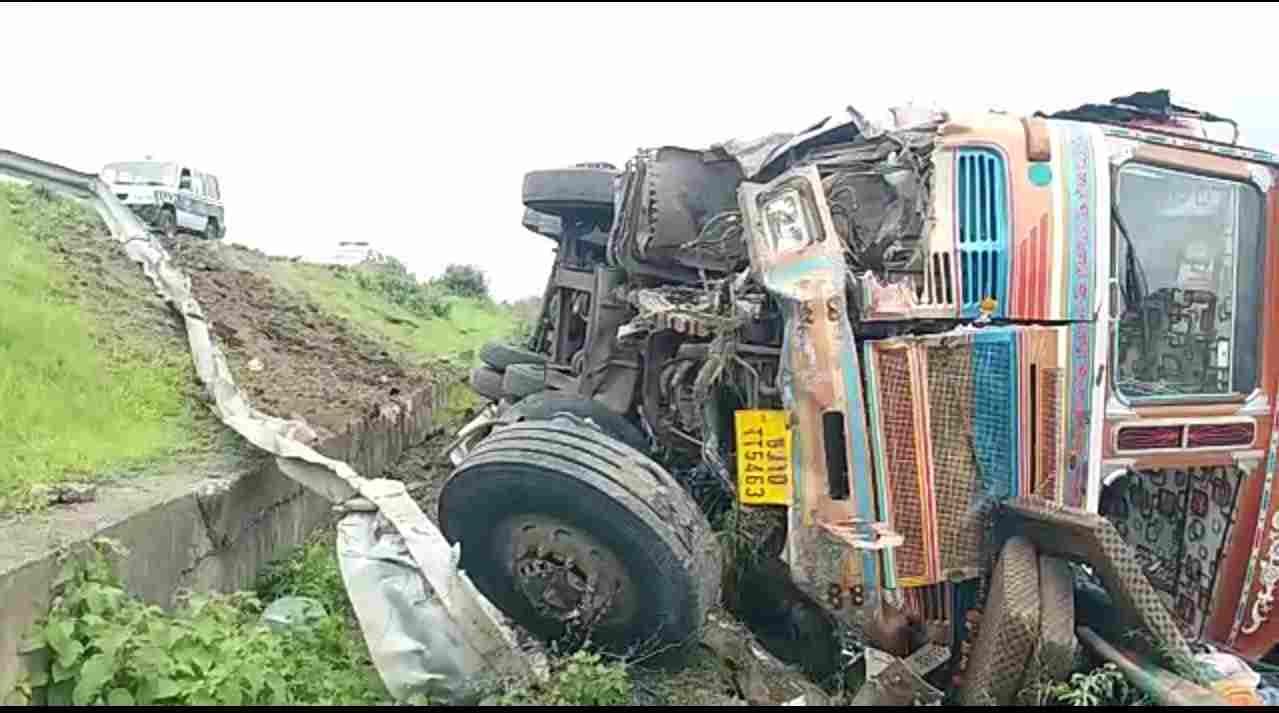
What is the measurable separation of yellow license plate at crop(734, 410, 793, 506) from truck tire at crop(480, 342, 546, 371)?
118 inches

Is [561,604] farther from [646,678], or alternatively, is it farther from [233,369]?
[233,369]

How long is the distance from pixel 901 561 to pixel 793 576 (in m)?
0.34

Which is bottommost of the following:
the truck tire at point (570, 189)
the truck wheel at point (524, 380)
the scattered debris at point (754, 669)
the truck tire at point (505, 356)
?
the scattered debris at point (754, 669)

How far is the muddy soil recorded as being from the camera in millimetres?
7078

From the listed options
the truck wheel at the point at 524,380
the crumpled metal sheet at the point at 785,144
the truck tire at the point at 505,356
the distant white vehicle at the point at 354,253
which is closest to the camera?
the crumpled metal sheet at the point at 785,144

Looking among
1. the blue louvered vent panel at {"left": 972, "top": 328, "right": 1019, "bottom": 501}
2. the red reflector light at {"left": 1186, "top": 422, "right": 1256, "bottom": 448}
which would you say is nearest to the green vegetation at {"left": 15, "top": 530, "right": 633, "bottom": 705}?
the blue louvered vent panel at {"left": 972, "top": 328, "right": 1019, "bottom": 501}

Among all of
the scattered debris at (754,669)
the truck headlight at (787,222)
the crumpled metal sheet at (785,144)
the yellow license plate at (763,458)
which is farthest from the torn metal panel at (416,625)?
the crumpled metal sheet at (785,144)

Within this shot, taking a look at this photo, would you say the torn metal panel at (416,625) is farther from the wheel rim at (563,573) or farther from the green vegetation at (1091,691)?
the green vegetation at (1091,691)

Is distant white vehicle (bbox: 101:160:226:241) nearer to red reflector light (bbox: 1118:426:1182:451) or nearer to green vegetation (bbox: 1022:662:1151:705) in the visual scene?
red reflector light (bbox: 1118:426:1182:451)

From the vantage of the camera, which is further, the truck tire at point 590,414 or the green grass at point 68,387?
the truck tire at point 590,414

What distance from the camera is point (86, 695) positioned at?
3.39 metres

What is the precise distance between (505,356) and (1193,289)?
3.87 meters

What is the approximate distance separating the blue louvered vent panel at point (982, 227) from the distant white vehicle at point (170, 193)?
1504 centimetres

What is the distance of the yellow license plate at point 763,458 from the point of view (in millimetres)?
4105
